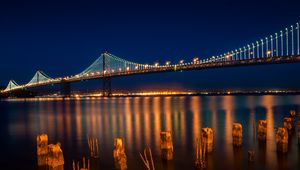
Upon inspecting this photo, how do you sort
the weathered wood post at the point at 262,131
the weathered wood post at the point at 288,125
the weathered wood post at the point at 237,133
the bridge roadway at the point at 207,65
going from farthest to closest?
the bridge roadway at the point at 207,65
the weathered wood post at the point at 288,125
the weathered wood post at the point at 262,131
the weathered wood post at the point at 237,133

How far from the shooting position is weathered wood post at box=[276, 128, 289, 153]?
10.5 meters

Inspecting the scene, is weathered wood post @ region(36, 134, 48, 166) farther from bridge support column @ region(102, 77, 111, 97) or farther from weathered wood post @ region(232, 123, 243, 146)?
bridge support column @ region(102, 77, 111, 97)

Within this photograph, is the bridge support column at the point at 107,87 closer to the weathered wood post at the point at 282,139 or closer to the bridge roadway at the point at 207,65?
the bridge roadway at the point at 207,65

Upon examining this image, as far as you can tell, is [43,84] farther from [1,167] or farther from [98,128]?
[1,167]

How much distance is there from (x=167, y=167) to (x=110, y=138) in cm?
637

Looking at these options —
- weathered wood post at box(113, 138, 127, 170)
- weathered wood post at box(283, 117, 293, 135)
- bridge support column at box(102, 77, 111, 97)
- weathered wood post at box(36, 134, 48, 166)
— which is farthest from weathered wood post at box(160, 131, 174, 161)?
bridge support column at box(102, 77, 111, 97)

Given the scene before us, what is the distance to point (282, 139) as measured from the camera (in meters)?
10.8

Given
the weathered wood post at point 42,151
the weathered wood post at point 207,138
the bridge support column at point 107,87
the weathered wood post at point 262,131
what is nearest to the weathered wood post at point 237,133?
the weathered wood post at point 262,131

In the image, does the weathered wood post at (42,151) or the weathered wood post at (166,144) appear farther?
the weathered wood post at (42,151)

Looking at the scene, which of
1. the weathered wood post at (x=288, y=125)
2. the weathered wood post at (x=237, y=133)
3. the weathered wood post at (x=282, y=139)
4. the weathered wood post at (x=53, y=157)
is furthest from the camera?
the weathered wood post at (x=288, y=125)

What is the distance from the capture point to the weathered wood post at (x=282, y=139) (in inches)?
415

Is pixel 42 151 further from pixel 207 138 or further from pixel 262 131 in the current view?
pixel 262 131

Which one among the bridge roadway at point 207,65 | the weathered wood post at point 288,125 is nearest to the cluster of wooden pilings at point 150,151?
the weathered wood post at point 288,125

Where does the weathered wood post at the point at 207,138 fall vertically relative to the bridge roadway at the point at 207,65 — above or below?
below
